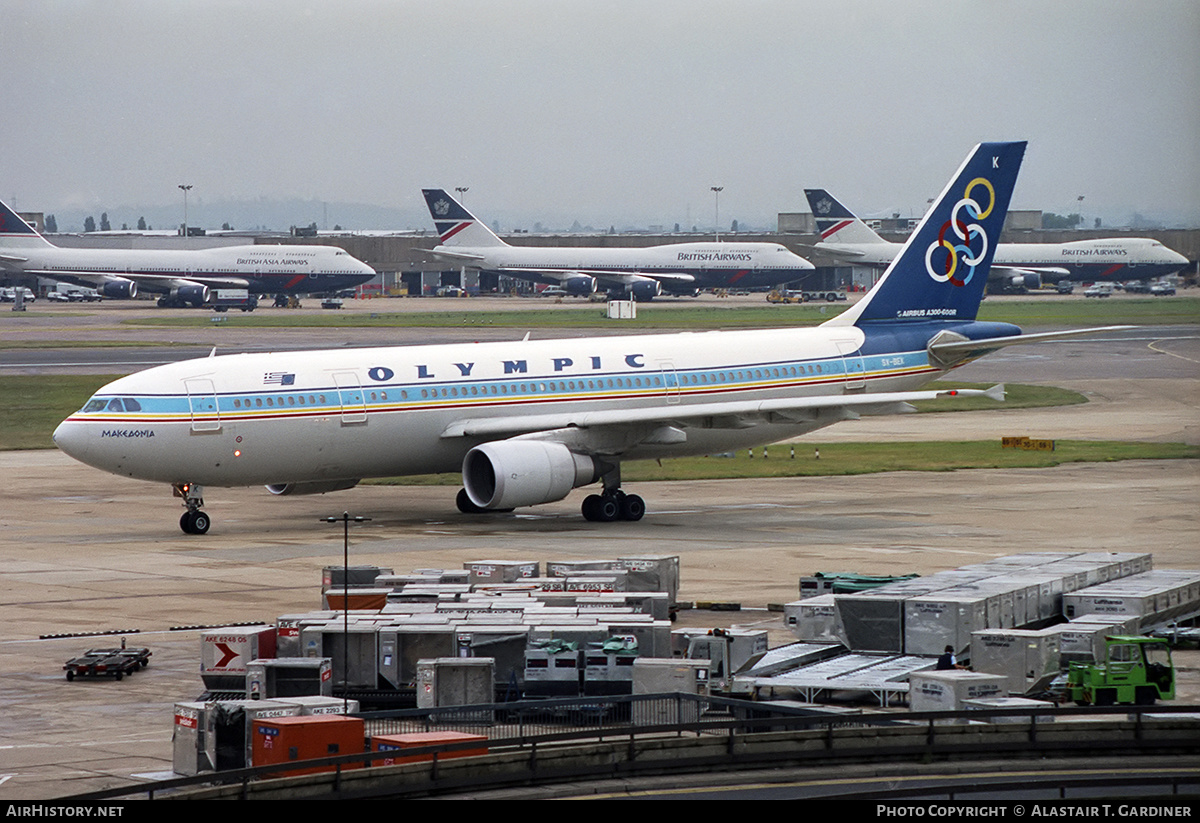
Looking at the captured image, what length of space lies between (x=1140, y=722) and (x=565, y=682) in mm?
9792

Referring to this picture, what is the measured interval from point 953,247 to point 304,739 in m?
41.7

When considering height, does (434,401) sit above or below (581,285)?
below

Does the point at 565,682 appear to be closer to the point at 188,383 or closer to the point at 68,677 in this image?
the point at 68,677

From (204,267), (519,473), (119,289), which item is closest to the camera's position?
(519,473)

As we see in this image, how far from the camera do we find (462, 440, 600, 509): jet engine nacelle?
1912 inches

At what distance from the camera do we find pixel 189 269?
18688 cm

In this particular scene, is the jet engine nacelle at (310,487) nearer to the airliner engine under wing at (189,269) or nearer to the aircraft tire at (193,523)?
the aircraft tire at (193,523)

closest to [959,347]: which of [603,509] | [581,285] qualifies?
[603,509]

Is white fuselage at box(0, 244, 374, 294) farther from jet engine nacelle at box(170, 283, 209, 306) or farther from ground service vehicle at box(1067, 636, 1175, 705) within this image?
ground service vehicle at box(1067, 636, 1175, 705)

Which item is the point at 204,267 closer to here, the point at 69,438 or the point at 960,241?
the point at 960,241

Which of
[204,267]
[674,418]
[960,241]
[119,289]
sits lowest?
[674,418]

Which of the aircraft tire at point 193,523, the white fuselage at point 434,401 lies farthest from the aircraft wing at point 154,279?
the aircraft tire at point 193,523

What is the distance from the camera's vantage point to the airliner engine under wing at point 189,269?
613 ft
